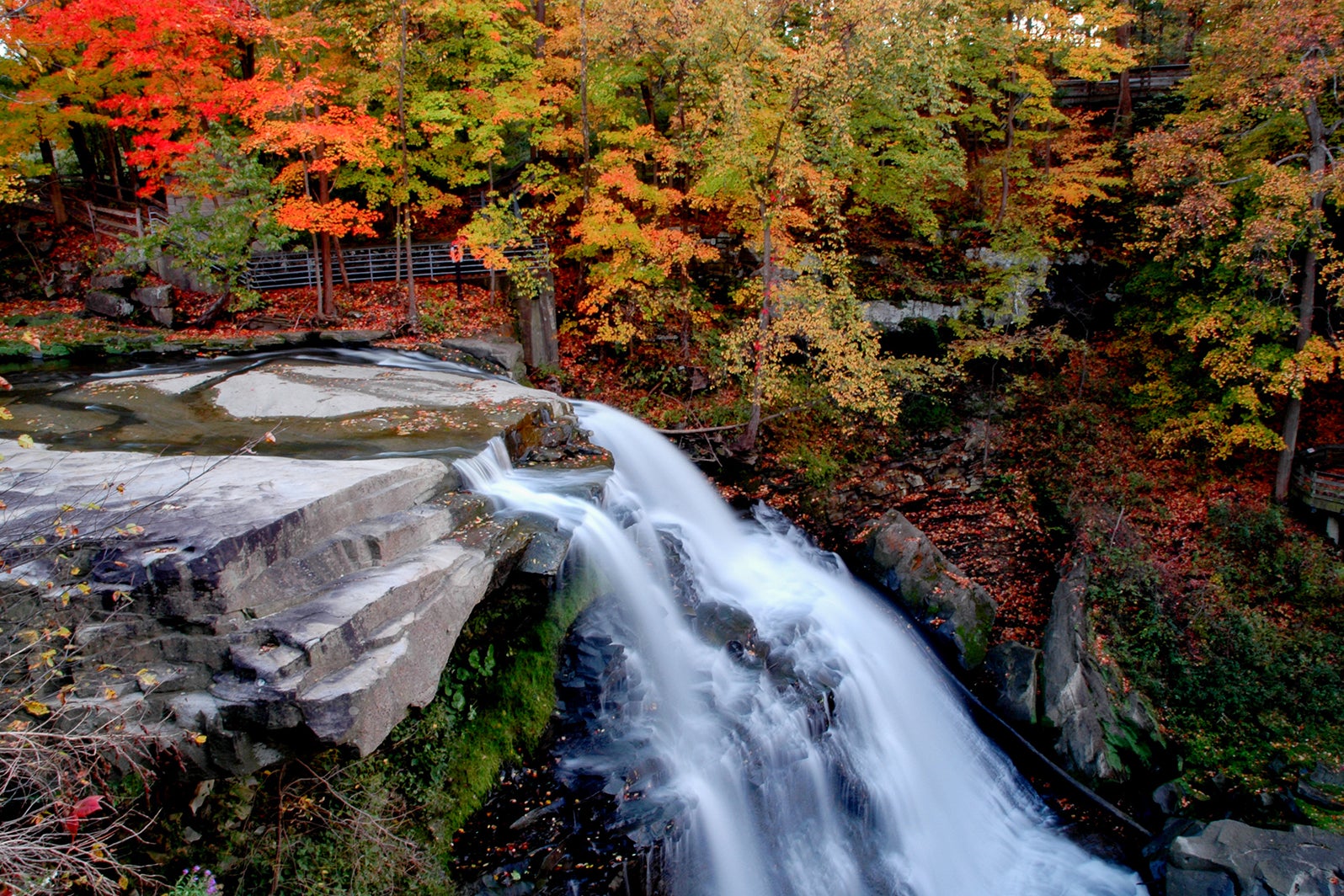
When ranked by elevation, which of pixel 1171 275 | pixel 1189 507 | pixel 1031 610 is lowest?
pixel 1031 610

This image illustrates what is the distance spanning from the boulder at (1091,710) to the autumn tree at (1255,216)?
18.3 feet

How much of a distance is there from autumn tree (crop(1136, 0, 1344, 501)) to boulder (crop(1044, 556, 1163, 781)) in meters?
5.57

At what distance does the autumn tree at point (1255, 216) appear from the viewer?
442 inches

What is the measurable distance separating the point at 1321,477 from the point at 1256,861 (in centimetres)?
817

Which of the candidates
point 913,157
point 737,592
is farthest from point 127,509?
point 913,157

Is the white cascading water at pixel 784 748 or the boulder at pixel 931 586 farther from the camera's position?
the boulder at pixel 931 586

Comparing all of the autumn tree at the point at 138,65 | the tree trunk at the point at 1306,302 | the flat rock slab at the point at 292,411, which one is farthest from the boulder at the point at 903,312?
the autumn tree at the point at 138,65

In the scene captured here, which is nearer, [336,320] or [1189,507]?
[1189,507]

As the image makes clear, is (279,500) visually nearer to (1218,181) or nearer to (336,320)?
(336,320)

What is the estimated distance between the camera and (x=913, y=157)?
15125 millimetres

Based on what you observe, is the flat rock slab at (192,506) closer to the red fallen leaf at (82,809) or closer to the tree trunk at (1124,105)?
the red fallen leaf at (82,809)

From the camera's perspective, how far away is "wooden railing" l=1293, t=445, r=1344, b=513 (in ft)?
39.7

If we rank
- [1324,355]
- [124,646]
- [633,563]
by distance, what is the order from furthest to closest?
[1324,355], [633,563], [124,646]

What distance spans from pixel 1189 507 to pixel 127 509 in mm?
16708
